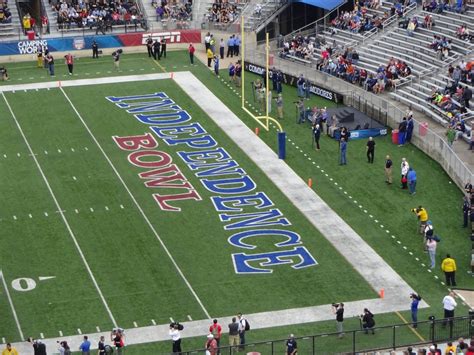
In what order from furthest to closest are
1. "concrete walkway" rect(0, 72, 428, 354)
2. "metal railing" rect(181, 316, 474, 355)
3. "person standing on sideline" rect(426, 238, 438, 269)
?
1. "person standing on sideline" rect(426, 238, 438, 269)
2. "concrete walkway" rect(0, 72, 428, 354)
3. "metal railing" rect(181, 316, 474, 355)

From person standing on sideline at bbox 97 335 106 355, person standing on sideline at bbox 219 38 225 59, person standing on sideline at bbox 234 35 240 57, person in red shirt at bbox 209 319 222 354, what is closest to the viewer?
person standing on sideline at bbox 97 335 106 355

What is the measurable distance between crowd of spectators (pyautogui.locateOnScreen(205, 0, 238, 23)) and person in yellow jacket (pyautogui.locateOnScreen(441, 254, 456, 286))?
34.0 meters

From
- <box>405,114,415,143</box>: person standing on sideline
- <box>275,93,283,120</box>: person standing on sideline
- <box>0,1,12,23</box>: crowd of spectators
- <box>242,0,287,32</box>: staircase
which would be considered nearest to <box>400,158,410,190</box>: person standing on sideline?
<box>405,114,415,143</box>: person standing on sideline

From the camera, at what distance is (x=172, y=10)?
240ft

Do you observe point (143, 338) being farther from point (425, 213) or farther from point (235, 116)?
point (235, 116)

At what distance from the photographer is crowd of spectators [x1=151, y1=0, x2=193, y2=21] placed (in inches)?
2854

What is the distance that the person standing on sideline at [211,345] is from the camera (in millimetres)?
34934

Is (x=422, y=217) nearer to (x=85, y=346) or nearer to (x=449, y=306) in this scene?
(x=449, y=306)

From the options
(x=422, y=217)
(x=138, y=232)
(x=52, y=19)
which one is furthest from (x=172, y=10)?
(x=422, y=217)

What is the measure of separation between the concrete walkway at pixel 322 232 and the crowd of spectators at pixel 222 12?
Answer: 1164cm

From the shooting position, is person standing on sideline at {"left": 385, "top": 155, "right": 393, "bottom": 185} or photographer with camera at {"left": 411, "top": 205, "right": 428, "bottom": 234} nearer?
photographer with camera at {"left": 411, "top": 205, "right": 428, "bottom": 234}

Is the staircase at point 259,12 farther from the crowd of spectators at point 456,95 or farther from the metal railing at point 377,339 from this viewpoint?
the metal railing at point 377,339

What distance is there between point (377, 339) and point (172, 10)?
40.1 metres

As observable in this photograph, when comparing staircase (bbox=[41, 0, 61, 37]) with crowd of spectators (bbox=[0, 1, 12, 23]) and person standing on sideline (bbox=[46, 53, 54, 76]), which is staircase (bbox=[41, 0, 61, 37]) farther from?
person standing on sideline (bbox=[46, 53, 54, 76])
